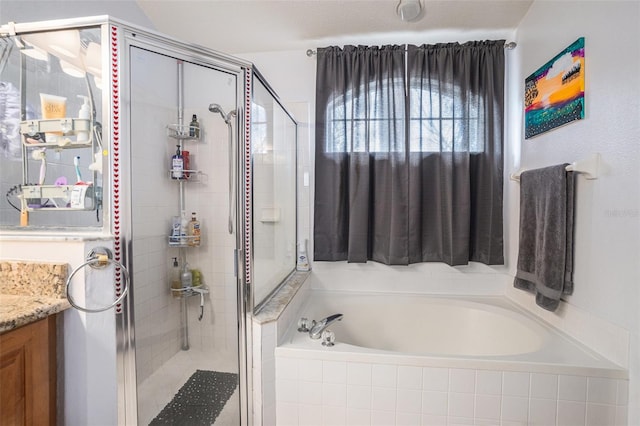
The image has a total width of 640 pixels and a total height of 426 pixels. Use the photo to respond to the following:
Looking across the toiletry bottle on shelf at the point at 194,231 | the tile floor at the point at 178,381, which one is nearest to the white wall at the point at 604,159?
the tile floor at the point at 178,381

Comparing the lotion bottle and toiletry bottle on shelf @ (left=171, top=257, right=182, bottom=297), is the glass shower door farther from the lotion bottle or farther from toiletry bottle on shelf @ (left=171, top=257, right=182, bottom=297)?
the lotion bottle

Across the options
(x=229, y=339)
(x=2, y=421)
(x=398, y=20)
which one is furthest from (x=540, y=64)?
(x=2, y=421)

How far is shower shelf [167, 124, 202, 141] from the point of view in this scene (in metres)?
1.49

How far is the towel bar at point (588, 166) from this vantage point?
1.35 m

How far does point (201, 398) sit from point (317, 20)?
2289mm

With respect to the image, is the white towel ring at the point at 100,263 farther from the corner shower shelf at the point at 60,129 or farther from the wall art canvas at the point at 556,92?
the wall art canvas at the point at 556,92

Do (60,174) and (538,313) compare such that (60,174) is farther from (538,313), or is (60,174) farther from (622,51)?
(538,313)

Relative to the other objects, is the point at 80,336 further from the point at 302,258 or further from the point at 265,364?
the point at 302,258

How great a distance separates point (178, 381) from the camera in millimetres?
1452

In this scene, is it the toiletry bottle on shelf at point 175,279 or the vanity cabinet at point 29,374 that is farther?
the toiletry bottle on shelf at point 175,279

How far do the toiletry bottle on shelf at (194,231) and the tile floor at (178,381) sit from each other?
1.73 feet

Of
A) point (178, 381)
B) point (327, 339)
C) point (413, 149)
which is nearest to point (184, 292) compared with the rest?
point (178, 381)

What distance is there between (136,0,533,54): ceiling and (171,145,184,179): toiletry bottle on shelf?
41.8 inches

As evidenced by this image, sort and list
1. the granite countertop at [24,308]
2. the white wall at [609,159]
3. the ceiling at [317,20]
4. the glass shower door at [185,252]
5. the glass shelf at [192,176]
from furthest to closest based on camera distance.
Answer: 1. the ceiling at [317,20]
2. the glass shelf at [192,176]
3. the glass shower door at [185,252]
4. the white wall at [609,159]
5. the granite countertop at [24,308]
